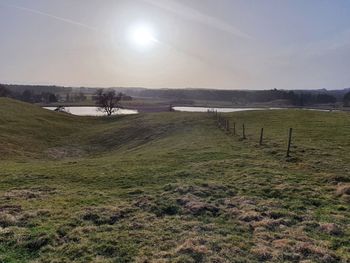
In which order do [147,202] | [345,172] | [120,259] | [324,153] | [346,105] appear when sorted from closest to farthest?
[120,259] → [147,202] → [345,172] → [324,153] → [346,105]

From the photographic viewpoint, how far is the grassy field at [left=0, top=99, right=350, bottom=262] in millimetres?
9766

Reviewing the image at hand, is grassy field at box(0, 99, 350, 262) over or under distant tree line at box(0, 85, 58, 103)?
over

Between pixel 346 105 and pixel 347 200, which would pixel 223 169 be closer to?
pixel 347 200

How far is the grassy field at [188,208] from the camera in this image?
32.0 feet

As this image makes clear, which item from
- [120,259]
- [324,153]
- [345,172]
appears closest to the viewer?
[120,259]

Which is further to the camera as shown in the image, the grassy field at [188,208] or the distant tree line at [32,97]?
the distant tree line at [32,97]

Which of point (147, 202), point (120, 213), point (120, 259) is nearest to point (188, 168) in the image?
point (147, 202)

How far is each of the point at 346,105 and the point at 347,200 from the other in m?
157

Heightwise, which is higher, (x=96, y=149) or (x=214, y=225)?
(x=214, y=225)

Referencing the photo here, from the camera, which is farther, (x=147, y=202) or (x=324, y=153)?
(x=324, y=153)

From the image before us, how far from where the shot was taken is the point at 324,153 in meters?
24.3

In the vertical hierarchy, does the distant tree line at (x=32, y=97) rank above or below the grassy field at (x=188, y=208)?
below

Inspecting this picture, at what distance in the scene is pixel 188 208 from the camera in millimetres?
13141

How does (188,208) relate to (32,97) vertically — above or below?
above
